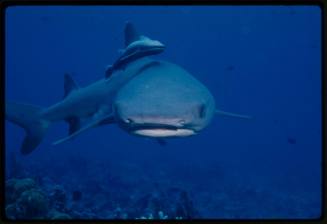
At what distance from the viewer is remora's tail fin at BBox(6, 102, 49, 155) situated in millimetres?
5308

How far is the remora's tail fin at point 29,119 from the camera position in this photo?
531 cm

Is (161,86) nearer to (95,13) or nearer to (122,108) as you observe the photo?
(122,108)

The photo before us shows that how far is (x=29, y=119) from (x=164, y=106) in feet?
10.7

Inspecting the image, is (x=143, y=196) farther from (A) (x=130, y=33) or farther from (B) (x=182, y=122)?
(B) (x=182, y=122)

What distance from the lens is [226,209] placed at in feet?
37.0

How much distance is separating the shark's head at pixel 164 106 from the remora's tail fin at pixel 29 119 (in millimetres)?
2208

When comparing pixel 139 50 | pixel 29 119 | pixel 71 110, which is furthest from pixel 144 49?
pixel 29 119

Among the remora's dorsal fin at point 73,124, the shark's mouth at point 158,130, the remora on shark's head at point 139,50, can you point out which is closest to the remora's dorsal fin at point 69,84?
the remora's dorsal fin at point 73,124

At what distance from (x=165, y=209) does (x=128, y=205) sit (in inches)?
62.3

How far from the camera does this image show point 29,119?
5.70m

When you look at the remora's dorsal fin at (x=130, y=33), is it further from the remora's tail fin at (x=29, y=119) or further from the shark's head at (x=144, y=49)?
the remora's tail fin at (x=29, y=119)

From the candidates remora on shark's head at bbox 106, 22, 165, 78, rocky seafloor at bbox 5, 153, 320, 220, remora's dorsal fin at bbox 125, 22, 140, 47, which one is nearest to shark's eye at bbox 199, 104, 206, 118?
remora on shark's head at bbox 106, 22, 165, 78

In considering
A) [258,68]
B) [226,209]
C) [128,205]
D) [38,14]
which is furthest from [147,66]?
[258,68]

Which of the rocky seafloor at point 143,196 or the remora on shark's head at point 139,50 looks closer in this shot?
the remora on shark's head at point 139,50
